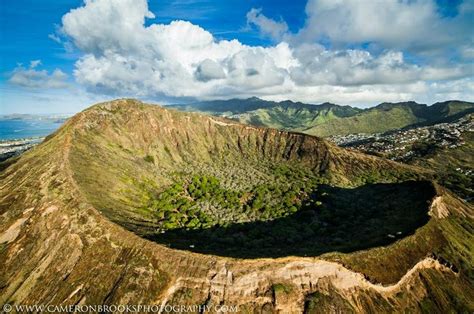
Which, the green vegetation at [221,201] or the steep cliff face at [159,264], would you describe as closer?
the steep cliff face at [159,264]

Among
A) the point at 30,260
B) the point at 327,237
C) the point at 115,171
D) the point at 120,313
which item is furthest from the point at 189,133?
the point at 120,313

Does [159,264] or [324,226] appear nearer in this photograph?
[159,264]

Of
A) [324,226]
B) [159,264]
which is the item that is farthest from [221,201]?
[159,264]

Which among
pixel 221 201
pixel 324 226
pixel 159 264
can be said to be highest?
pixel 159 264

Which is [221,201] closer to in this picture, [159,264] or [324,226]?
[324,226]

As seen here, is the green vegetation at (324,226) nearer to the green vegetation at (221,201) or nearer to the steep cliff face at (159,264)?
the green vegetation at (221,201)

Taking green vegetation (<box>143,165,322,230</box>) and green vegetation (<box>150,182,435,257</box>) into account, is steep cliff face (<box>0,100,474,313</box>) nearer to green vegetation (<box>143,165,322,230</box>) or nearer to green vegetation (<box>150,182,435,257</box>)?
green vegetation (<box>150,182,435,257</box>)

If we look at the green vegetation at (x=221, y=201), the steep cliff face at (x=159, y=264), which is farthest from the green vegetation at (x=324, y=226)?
the steep cliff face at (x=159, y=264)

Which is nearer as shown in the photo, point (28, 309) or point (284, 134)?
point (28, 309)

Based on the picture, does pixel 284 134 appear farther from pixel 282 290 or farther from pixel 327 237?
pixel 282 290

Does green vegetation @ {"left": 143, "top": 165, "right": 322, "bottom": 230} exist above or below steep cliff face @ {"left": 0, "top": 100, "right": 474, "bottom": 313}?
below

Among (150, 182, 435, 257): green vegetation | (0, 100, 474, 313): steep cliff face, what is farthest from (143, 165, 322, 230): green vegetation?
(0, 100, 474, 313): steep cliff face
